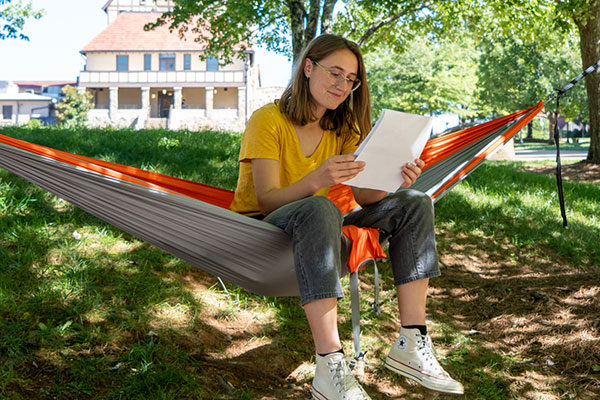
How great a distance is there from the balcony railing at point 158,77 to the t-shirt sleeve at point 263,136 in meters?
23.7

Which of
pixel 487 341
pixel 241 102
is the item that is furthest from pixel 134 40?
pixel 487 341

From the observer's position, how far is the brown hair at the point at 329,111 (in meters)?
1.81

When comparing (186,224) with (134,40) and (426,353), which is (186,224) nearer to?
(426,353)

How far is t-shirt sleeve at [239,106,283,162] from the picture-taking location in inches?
68.5

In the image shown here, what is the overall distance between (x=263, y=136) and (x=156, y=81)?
24.9 meters

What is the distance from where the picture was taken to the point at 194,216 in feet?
5.47

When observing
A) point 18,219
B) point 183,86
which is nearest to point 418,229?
point 18,219

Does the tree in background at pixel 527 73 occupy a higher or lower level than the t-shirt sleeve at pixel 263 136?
higher

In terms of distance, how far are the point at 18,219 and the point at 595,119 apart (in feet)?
23.5

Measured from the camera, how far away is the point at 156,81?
82.4 ft

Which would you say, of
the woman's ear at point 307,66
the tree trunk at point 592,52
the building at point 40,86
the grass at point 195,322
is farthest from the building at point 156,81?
the woman's ear at point 307,66

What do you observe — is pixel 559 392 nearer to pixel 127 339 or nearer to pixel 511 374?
pixel 511 374

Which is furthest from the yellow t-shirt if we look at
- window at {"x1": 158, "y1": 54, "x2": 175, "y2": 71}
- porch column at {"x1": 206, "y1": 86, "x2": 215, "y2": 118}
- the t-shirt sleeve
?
window at {"x1": 158, "y1": 54, "x2": 175, "y2": 71}

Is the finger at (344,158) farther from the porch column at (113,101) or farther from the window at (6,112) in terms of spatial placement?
the window at (6,112)
